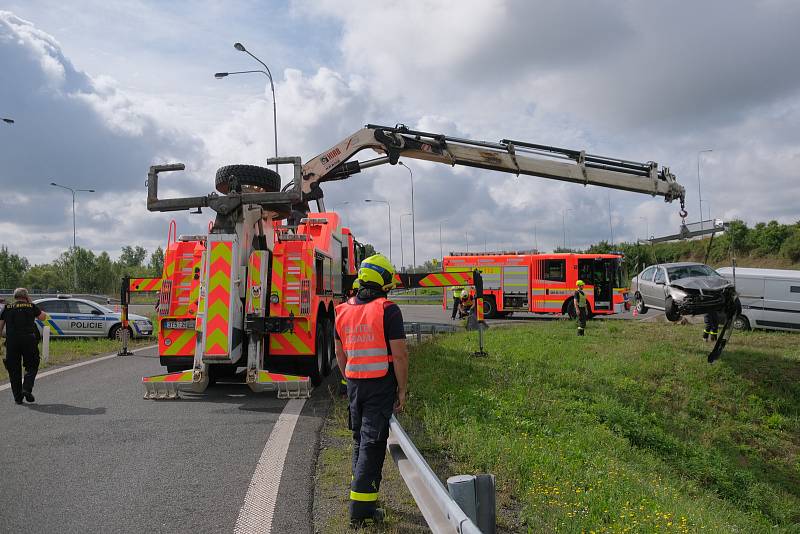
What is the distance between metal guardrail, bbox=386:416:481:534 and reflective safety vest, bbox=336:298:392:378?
401mm

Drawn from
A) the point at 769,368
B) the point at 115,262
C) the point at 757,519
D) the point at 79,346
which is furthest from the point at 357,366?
the point at 115,262

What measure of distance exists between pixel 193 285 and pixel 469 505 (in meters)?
6.67

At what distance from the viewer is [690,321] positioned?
22.8m

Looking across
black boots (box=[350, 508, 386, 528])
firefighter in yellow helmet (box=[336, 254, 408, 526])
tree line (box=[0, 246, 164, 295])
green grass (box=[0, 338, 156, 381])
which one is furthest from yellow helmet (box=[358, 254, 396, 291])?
tree line (box=[0, 246, 164, 295])

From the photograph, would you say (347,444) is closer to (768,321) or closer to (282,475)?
(282,475)

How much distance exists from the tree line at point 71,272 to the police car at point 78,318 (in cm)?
5107

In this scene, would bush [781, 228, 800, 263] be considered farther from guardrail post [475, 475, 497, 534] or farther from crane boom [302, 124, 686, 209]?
guardrail post [475, 475, 497, 534]

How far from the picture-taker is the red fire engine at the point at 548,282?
25.9 m

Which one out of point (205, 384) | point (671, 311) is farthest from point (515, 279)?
point (205, 384)

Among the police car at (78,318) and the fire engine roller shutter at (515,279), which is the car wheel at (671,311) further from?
the police car at (78,318)

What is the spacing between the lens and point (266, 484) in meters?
4.98

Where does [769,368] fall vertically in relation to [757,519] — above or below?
above

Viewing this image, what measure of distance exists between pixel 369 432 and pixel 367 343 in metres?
0.59

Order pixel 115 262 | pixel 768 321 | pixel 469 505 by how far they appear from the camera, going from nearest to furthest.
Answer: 1. pixel 469 505
2. pixel 768 321
3. pixel 115 262
